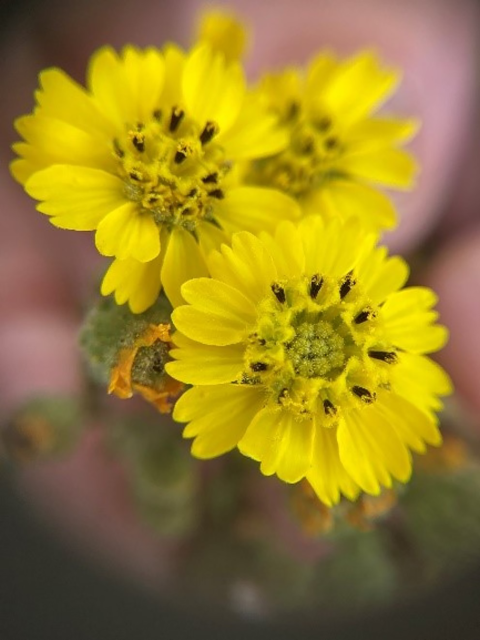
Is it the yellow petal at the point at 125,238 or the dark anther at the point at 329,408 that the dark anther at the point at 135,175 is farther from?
the dark anther at the point at 329,408

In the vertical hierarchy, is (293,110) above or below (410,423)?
above

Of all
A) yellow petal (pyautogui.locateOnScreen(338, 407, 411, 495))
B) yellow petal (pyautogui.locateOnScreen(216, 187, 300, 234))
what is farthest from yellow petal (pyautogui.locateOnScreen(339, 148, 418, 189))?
yellow petal (pyautogui.locateOnScreen(338, 407, 411, 495))

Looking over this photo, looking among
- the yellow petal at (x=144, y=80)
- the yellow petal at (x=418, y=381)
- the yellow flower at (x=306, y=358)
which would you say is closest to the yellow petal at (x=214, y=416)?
the yellow flower at (x=306, y=358)

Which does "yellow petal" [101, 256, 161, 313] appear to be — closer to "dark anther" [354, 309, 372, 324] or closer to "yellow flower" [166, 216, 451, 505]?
"yellow flower" [166, 216, 451, 505]

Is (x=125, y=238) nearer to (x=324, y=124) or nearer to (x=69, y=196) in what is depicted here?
(x=69, y=196)

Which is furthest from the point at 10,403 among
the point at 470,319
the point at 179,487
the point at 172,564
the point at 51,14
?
the point at 51,14

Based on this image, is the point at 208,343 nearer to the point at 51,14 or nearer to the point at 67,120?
the point at 67,120

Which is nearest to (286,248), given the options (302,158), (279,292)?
(279,292)
